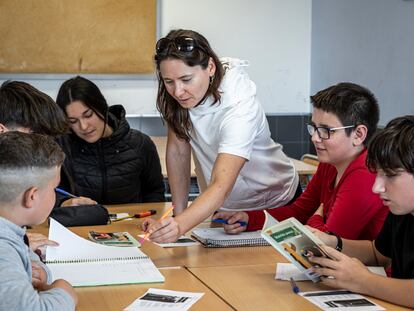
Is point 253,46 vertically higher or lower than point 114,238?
higher

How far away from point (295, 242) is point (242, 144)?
58 cm

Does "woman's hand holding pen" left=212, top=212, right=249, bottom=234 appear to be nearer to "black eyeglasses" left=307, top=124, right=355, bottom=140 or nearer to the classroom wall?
"black eyeglasses" left=307, top=124, right=355, bottom=140

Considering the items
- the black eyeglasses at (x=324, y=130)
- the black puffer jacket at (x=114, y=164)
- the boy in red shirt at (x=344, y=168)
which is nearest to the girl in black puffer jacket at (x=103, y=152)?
the black puffer jacket at (x=114, y=164)

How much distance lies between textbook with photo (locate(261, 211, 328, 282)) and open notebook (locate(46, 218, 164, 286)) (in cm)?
36

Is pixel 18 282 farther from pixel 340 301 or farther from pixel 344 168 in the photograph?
pixel 344 168

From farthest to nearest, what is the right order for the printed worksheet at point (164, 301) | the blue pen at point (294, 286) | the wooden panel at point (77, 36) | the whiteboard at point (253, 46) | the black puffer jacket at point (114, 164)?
the whiteboard at point (253, 46) → the wooden panel at point (77, 36) → the black puffer jacket at point (114, 164) → the blue pen at point (294, 286) → the printed worksheet at point (164, 301)

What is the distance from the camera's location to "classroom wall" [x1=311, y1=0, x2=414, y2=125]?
4.32 metres

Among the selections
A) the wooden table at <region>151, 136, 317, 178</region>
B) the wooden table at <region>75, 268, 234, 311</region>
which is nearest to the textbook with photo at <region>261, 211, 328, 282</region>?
the wooden table at <region>75, 268, 234, 311</region>

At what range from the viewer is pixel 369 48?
473cm

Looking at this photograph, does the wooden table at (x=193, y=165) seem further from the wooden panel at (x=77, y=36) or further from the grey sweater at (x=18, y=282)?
the grey sweater at (x=18, y=282)

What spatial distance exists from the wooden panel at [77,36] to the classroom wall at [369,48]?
1308mm

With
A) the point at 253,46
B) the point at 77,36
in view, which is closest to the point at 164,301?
the point at 77,36

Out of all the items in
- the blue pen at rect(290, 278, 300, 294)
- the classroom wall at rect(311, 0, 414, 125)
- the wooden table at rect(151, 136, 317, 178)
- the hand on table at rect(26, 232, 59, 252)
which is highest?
the classroom wall at rect(311, 0, 414, 125)

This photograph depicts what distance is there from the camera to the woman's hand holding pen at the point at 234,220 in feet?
8.84
